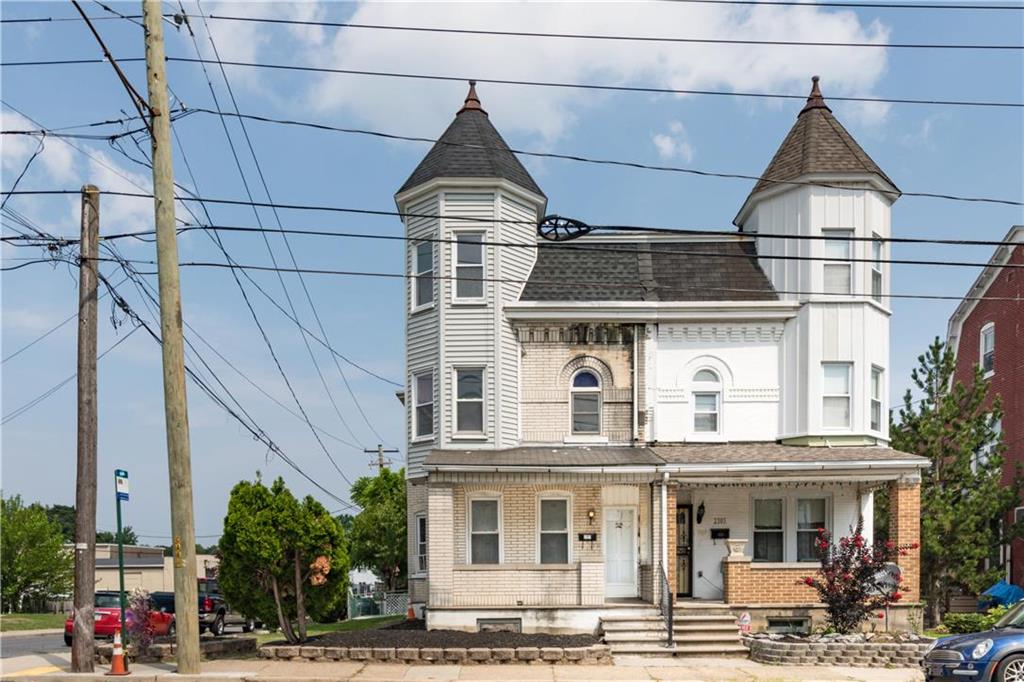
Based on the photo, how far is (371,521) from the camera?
145 ft

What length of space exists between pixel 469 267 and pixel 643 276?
168 inches

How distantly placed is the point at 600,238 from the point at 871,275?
639cm

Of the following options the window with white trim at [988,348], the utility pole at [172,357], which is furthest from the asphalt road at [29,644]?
the window with white trim at [988,348]

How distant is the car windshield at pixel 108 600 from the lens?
2544 cm

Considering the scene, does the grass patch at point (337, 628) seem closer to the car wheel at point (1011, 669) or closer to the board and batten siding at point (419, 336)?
the board and batten siding at point (419, 336)

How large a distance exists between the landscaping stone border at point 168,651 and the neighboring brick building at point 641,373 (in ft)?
16.3

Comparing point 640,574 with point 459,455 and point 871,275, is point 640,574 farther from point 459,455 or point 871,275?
point 871,275

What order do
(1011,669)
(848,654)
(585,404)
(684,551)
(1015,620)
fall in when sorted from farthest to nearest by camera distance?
(585,404) < (684,551) < (848,654) < (1015,620) < (1011,669)

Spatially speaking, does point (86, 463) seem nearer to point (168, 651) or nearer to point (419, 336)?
point (168, 651)

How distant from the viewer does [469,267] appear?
23078 millimetres

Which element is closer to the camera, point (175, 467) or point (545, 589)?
point (175, 467)

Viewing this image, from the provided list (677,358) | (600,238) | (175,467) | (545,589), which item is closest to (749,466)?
(677,358)

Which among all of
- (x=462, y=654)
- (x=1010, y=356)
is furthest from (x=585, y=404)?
(x=1010, y=356)

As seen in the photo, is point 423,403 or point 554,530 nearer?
point 554,530
